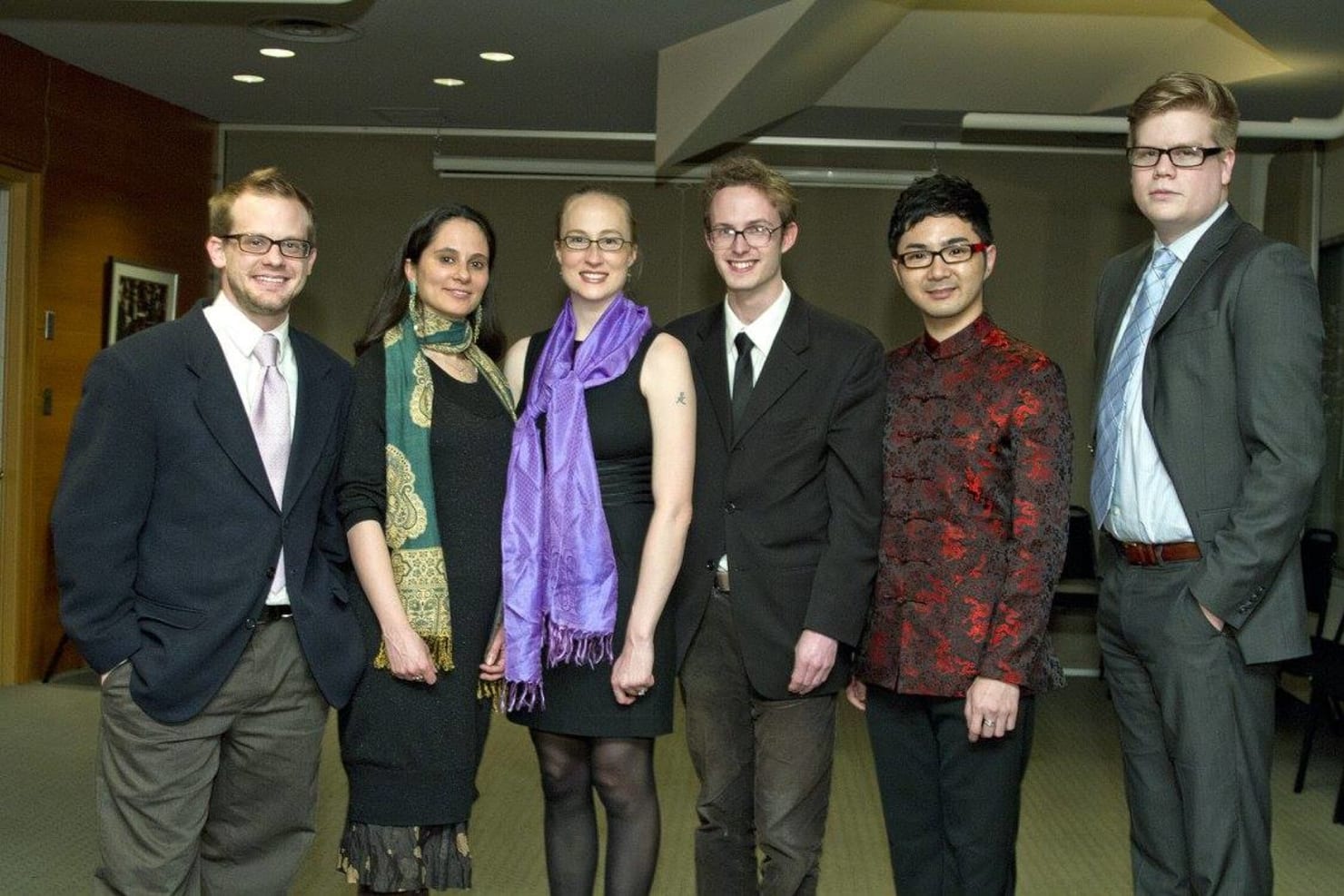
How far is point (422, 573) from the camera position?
9.03 feet

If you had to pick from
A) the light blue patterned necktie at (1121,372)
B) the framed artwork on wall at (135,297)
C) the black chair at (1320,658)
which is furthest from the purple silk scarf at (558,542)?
the framed artwork on wall at (135,297)

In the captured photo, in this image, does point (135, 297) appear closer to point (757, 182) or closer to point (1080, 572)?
point (1080, 572)

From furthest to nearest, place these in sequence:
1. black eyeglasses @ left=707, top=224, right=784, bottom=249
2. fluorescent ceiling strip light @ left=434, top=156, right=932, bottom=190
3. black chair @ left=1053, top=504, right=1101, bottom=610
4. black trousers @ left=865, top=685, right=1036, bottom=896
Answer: black chair @ left=1053, top=504, right=1101, bottom=610 < fluorescent ceiling strip light @ left=434, top=156, right=932, bottom=190 < black eyeglasses @ left=707, top=224, right=784, bottom=249 < black trousers @ left=865, top=685, right=1036, bottom=896

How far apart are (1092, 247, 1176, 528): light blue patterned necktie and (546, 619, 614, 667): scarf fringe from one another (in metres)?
1.03

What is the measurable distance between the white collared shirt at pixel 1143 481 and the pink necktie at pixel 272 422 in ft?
5.29

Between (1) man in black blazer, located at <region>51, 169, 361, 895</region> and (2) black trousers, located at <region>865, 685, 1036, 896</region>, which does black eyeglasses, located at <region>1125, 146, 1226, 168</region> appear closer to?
(2) black trousers, located at <region>865, 685, 1036, 896</region>

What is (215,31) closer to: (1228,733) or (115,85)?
(115,85)

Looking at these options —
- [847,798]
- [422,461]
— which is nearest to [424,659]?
[422,461]

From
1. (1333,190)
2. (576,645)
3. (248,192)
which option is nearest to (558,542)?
(576,645)

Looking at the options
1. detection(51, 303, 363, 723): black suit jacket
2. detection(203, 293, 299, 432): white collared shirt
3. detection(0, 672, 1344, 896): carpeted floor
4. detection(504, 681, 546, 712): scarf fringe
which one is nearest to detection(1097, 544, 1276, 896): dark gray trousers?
detection(504, 681, 546, 712): scarf fringe

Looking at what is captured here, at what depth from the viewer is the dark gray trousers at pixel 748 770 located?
2.84m

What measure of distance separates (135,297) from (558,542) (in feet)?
17.9

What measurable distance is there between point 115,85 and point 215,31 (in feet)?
4.92

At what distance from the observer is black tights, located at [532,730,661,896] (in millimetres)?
2871
